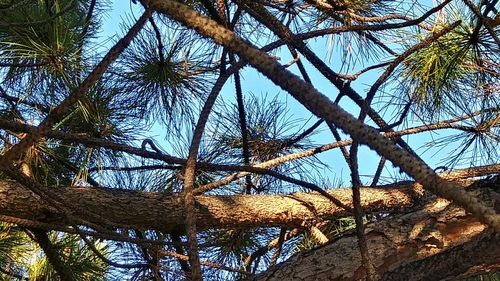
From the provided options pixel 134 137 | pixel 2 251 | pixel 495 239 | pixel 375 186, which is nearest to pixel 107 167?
pixel 134 137

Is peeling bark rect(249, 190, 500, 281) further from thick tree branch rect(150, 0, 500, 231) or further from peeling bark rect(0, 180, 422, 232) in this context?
thick tree branch rect(150, 0, 500, 231)

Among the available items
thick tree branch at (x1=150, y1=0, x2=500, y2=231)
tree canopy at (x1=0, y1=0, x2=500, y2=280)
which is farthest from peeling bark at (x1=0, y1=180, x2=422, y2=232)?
thick tree branch at (x1=150, y1=0, x2=500, y2=231)

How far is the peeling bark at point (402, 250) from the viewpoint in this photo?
2.47 feet

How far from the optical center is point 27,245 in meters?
1.45

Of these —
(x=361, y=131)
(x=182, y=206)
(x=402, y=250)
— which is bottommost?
(x=361, y=131)

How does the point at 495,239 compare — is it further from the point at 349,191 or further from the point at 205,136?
the point at 205,136

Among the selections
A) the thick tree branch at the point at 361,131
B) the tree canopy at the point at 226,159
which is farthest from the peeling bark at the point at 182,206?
the thick tree branch at the point at 361,131

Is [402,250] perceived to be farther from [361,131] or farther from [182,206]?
[361,131]

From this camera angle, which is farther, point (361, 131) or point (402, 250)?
point (402, 250)

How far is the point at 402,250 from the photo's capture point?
80 centimetres

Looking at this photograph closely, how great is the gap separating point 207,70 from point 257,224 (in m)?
0.46

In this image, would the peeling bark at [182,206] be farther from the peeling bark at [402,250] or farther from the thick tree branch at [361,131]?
the thick tree branch at [361,131]

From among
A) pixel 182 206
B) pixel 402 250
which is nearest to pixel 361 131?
pixel 402 250

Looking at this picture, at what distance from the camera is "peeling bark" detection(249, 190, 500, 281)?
75 cm
